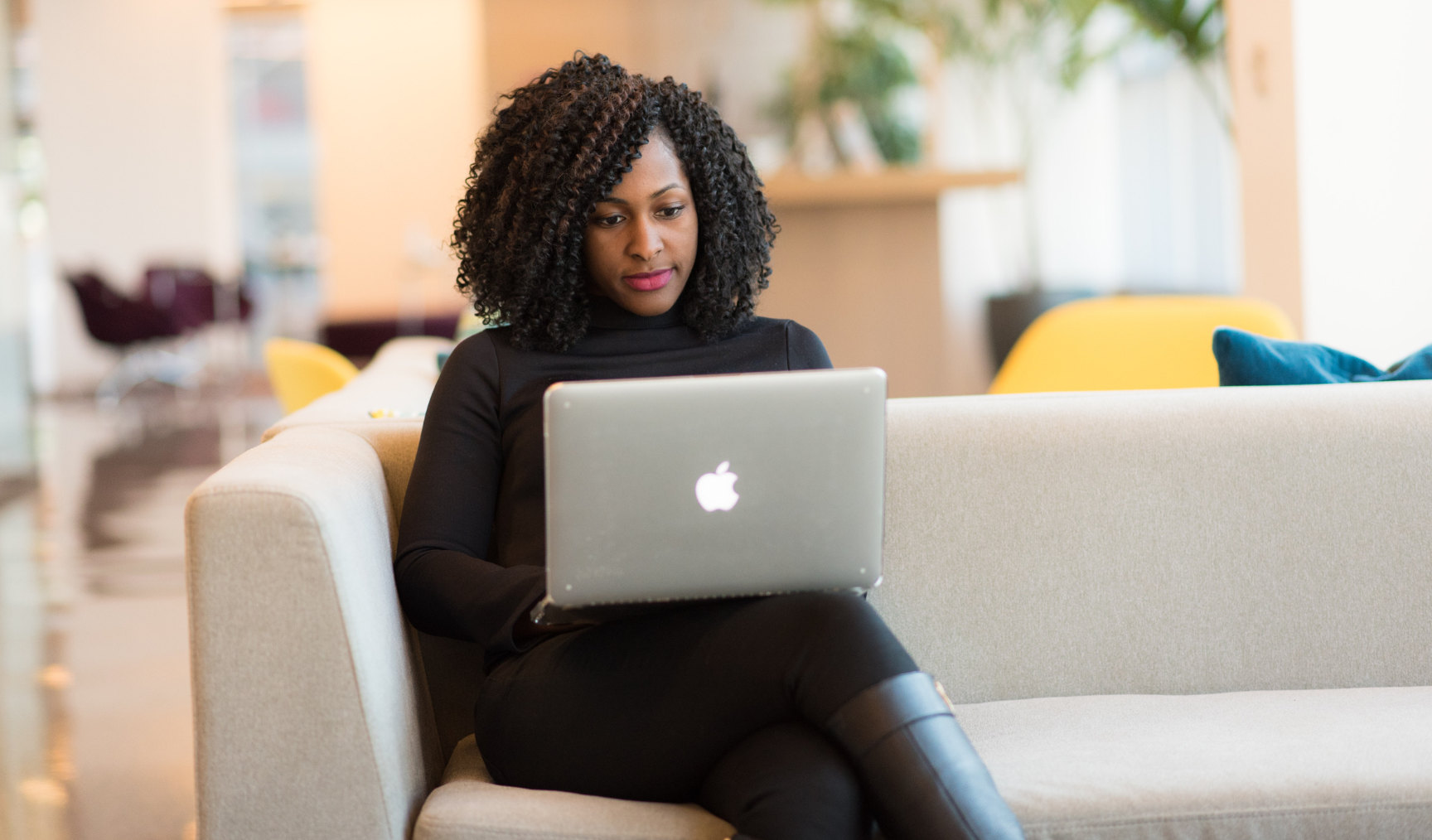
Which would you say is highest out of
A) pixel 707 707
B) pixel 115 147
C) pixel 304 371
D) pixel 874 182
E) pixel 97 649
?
pixel 115 147

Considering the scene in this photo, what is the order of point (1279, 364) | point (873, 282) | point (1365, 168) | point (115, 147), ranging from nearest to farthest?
point (1279, 364), point (1365, 168), point (873, 282), point (115, 147)

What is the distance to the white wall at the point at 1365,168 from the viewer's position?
395 cm

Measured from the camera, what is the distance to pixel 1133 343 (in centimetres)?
263

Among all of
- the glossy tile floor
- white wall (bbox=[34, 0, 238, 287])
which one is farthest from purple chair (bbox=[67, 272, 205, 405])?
the glossy tile floor

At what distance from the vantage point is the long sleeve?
139 centimetres

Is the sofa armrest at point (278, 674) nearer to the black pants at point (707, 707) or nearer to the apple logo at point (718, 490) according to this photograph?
the black pants at point (707, 707)

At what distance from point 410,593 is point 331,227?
10149 millimetres

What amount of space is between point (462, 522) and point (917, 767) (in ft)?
2.03

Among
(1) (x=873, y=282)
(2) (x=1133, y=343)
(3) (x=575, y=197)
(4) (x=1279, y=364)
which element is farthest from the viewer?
(1) (x=873, y=282)

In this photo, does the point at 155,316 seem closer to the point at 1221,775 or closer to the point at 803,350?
the point at 803,350

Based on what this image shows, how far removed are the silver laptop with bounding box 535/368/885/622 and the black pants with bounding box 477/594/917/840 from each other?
96 millimetres

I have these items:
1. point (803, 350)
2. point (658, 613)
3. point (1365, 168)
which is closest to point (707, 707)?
point (658, 613)

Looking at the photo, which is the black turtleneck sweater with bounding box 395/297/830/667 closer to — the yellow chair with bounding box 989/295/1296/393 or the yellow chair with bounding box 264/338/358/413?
the yellow chair with bounding box 989/295/1296/393

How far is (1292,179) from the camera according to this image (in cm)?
402
